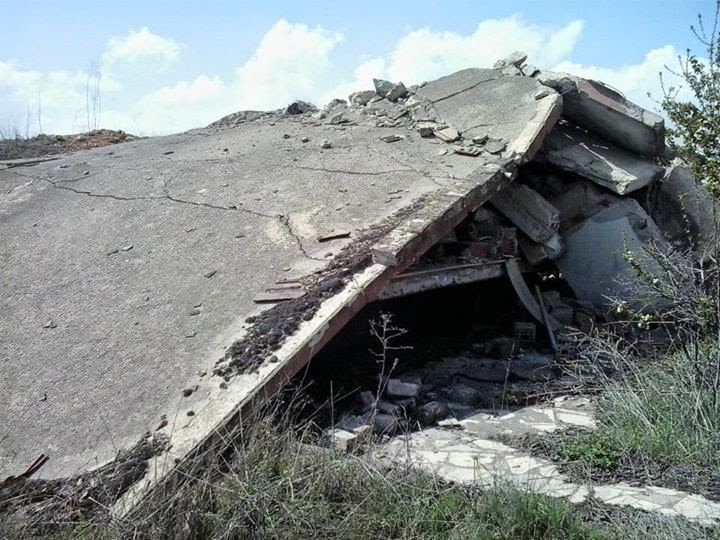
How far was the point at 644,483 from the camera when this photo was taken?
11.5 ft

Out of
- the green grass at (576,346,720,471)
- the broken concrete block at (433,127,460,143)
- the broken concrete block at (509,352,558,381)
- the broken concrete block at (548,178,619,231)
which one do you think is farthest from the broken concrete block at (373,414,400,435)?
the broken concrete block at (548,178,619,231)

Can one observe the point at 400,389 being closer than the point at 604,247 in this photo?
Yes

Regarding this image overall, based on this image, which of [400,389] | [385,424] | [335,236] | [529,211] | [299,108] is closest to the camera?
[385,424]

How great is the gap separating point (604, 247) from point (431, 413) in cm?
285

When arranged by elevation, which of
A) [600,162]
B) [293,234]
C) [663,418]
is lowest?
[663,418]

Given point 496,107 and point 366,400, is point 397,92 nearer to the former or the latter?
point 496,107

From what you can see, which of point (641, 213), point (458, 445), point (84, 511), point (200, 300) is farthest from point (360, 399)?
point (641, 213)

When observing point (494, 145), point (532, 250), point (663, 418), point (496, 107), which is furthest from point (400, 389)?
point (496, 107)

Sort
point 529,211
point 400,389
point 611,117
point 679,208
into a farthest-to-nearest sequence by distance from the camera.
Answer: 1. point 679,208
2. point 611,117
3. point 529,211
4. point 400,389

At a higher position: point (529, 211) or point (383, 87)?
point (383, 87)

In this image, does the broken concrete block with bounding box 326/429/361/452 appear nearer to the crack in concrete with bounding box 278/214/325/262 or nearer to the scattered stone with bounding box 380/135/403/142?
the crack in concrete with bounding box 278/214/325/262

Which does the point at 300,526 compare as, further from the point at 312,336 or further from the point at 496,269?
the point at 496,269

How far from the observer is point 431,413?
464 cm

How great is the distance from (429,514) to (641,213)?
172 inches
